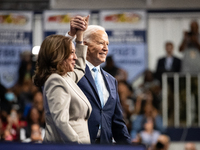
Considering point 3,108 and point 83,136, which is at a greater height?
point 83,136

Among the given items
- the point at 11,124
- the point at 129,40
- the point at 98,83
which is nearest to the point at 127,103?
the point at 129,40

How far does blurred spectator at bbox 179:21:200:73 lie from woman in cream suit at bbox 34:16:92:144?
5.91m

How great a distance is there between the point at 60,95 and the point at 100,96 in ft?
2.23

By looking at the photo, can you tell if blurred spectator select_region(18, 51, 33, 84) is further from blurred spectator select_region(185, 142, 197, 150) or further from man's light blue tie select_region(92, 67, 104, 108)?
man's light blue tie select_region(92, 67, 104, 108)

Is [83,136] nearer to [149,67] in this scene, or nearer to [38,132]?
[38,132]

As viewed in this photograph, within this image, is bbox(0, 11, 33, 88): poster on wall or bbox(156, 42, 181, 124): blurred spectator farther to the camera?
bbox(0, 11, 33, 88): poster on wall

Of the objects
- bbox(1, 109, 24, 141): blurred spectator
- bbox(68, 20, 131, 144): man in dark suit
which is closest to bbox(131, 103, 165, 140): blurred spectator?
bbox(1, 109, 24, 141): blurred spectator

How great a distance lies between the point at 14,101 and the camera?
25.4 feet

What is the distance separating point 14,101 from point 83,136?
5656 millimetres

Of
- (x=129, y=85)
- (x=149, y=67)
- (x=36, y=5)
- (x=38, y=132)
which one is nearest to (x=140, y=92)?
(x=129, y=85)

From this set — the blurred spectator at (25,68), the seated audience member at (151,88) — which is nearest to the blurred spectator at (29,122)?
the blurred spectator at (25,68)

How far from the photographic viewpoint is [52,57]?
2.26 metres

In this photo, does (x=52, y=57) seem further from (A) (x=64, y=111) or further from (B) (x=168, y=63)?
(B) (x=168, y=63)

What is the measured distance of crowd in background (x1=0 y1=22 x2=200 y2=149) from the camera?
7.06 meters
